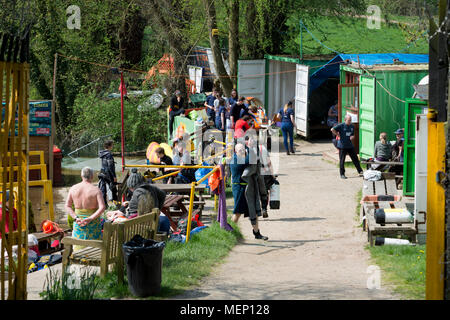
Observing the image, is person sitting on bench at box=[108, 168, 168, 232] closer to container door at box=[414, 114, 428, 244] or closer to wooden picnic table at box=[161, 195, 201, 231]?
wooden picnic table at box=[161, 195, 201, 231]

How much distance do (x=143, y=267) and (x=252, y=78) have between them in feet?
59.3

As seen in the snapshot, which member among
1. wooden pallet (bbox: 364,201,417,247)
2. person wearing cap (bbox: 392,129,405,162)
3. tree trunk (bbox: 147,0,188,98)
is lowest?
wooden pallet (bbox: 364,201,417,247)

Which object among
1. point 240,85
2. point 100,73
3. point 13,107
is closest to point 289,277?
point 13,107

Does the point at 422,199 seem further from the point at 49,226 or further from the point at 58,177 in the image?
the point at 58,177

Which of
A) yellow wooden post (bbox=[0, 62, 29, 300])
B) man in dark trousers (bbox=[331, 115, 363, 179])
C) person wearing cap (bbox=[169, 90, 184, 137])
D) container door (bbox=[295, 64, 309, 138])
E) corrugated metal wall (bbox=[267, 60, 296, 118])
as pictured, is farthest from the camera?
corrugated metal wall (bbox=[267, 60, 296, 118])

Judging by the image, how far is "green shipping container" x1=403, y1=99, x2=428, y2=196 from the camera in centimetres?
1401

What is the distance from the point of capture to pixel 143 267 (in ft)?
26.5

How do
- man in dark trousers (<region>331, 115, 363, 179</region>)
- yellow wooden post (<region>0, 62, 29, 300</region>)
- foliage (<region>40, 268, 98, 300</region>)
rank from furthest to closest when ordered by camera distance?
1. man in dark trousers (<region>331, 115, 363, 179</region>)
2. foliage (<region>40, 268, 98, 300</region>)
3. yellow wooden post (<region>0, 62, 29, 300</region>)

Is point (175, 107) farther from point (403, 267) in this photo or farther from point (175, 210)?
point (403, 267)

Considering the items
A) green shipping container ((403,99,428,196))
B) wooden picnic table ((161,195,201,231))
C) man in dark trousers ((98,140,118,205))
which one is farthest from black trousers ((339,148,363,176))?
man in dark trousers ((98,140,118,205))

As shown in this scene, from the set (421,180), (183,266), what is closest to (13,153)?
(183,266)

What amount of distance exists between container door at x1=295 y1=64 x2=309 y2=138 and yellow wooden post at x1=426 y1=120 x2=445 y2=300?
16.1 metres

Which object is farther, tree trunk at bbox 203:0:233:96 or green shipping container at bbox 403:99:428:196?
tree trunk at bbox 203:0:233:96
